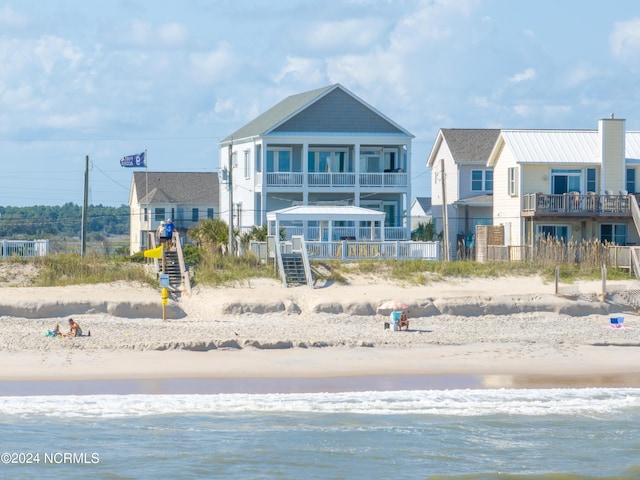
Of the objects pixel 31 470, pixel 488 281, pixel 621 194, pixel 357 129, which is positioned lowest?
pixel 31 470

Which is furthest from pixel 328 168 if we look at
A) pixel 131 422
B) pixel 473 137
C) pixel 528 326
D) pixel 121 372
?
pixel 131 422

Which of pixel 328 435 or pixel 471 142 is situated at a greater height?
pixel 471 142

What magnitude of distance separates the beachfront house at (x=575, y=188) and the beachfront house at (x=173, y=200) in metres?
32.2

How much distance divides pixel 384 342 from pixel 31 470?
1153cm

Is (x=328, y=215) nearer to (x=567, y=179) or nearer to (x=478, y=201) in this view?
(x=567, y=179)

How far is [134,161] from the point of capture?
189 feet

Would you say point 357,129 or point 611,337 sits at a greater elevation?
point 357,129

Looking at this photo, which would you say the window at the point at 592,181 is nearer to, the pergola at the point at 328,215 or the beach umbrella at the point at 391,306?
the pergola at the point at 328,215

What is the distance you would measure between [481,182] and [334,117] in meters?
8.08

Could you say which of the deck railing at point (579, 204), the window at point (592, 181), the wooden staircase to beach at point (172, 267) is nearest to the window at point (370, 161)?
the deck railing at point (579, 204)

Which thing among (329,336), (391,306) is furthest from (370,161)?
(329,336)

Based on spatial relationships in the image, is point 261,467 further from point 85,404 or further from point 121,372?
point 121,372

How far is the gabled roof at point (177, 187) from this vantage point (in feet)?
240

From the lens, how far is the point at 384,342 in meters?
27.7
